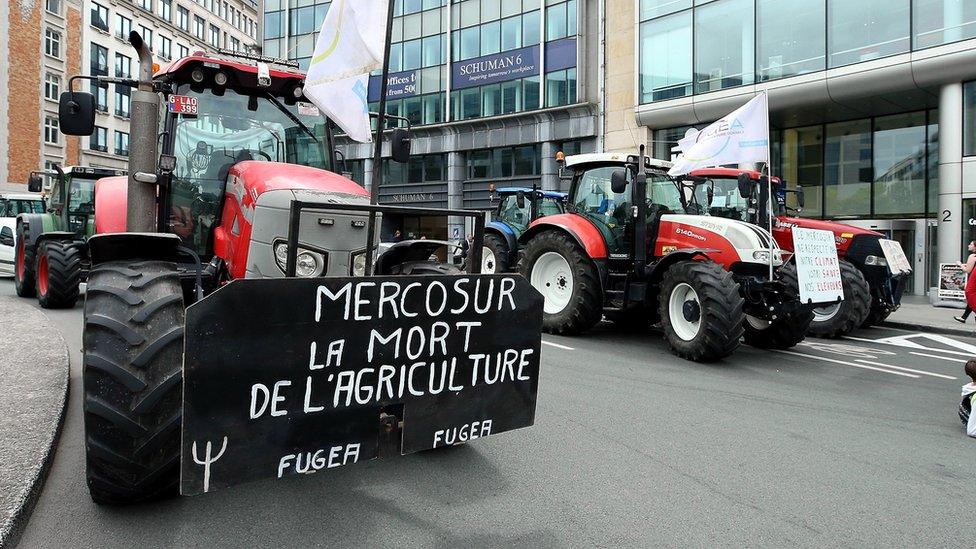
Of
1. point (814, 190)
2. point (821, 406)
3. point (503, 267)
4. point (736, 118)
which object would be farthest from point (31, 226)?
point (814, 190)

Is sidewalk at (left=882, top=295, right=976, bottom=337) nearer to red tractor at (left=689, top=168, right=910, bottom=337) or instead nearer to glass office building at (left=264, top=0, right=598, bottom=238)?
red tractor at (left=689, top=168, right=910, bottom=337)

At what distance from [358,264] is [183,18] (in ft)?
218

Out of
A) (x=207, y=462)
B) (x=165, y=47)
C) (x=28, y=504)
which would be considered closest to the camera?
(x=207, y=462)

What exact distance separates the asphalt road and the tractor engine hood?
2303mm

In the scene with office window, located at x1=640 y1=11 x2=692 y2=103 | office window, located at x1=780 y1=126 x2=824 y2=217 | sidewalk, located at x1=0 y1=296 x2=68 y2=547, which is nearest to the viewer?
sidewalk, located at x1=0 y1=296 x2=68 y2=547

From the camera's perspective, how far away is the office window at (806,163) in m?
20.5

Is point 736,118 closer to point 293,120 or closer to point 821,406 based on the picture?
point 821,406

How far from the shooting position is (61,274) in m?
10.4

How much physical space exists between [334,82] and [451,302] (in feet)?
6.94

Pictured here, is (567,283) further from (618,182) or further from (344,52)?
(344,52)

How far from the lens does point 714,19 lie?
20.7 m

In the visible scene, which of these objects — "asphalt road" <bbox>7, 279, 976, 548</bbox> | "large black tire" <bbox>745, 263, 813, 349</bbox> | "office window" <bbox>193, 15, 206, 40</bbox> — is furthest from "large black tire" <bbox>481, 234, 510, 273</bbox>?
"office window" <bbox>193, 15, 206, 40</bbox>

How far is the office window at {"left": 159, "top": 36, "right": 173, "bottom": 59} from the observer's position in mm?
56531

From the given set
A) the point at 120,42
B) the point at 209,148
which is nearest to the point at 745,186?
the point at 209,148
